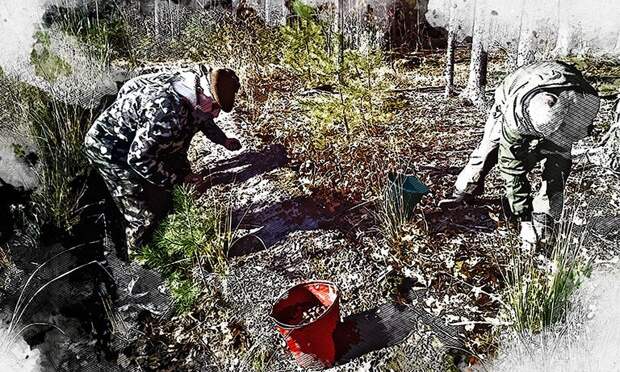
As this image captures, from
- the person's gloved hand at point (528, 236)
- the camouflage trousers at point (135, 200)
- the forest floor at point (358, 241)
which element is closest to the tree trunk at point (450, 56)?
the forest floor at point (358, 241)

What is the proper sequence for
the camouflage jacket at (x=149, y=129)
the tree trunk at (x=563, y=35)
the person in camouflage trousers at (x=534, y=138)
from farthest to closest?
the camouflage jacket at (x=149, y=129)
the tree trunk at (x=563, y=35)
the person in camouflage trousers at (x=534, y=138)

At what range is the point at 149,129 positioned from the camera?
105 inches

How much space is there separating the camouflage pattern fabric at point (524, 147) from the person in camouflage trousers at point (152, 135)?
3.95 ft

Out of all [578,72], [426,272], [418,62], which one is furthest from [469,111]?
[426,272]

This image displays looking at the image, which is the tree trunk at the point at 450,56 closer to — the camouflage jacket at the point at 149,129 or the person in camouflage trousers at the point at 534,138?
the person in camouflage trousers at the point at 534,138

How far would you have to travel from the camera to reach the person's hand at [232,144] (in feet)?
9.27

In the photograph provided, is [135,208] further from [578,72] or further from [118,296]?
[578,72]

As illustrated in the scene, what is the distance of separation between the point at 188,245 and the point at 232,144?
544 millimetres

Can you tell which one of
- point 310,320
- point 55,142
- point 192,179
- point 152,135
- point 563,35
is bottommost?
point 310,320

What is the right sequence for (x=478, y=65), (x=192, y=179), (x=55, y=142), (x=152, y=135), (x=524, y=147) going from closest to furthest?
(x=524, y=147), (x=478, y=65), (x=152, y=135), (x=192, y=179), (x=55, y=142)

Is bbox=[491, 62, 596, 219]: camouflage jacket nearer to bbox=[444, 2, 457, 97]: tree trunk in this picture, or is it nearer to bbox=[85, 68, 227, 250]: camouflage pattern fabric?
bbox=[444, 2, 457, 97]: tree trunk

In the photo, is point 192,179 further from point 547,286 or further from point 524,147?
point 547,286

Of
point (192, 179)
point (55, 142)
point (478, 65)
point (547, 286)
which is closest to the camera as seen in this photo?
point (547, 286)

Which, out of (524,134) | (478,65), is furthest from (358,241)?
(478,65)
